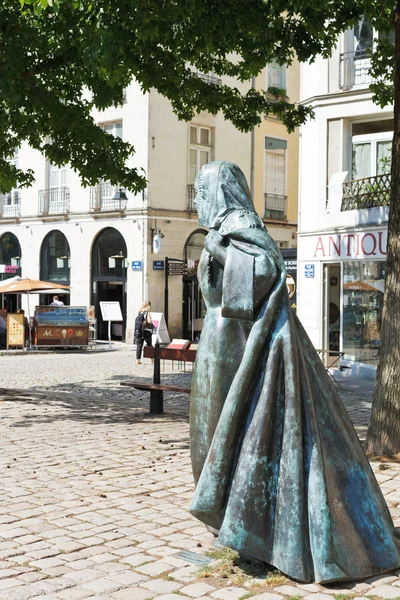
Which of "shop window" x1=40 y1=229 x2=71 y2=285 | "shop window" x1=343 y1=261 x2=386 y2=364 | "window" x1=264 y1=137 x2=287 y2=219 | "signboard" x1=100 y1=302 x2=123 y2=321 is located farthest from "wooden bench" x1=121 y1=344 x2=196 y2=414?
"window" x1=264 y1=137 x2=287 y2=219

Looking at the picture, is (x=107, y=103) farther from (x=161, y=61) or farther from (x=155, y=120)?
(x=155, y=120)

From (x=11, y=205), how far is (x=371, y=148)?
21722 millimetres

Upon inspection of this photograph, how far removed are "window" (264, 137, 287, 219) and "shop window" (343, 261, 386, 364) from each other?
16679 mm

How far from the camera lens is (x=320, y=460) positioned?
13.4 ft

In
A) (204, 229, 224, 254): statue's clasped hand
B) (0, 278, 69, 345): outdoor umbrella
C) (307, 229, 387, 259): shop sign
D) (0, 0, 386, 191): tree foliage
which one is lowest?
(204, 229, 224, 254): statue's clasped hand

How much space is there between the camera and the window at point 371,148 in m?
17.8

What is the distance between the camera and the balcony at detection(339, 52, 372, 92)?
18.4 metres

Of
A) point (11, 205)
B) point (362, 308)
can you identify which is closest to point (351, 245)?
point (362, 308)

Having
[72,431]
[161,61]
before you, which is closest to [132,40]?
[161,61]

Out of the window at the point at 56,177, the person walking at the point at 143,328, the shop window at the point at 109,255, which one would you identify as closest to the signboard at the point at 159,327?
the person walking at the point at 143,328

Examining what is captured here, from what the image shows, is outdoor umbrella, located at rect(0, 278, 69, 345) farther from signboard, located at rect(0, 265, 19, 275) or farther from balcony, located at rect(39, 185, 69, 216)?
signboard, located at rect(0, 265, 19, 275)

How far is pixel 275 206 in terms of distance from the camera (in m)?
34.8

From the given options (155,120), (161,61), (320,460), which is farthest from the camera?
(155,120)

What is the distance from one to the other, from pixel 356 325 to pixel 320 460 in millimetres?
14216
